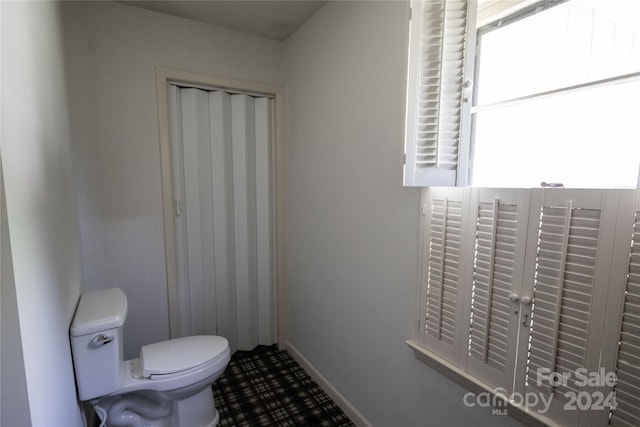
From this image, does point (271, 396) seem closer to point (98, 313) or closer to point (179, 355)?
point (179, 355)

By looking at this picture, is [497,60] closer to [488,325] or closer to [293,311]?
[488,325]

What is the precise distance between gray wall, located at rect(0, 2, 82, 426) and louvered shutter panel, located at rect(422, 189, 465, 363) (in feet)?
4.01

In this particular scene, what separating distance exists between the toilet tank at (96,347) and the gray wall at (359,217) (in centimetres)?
113

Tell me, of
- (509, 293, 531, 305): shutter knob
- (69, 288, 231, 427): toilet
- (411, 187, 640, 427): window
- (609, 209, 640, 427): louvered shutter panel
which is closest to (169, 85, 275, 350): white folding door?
(69, 288, 231, 427): toilet

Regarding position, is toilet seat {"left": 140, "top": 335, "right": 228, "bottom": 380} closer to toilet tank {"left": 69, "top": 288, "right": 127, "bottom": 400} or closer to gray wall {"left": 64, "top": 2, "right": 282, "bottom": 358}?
toilet tank {"left": 69, "top": 288, "right": 127, "bottom": 400}

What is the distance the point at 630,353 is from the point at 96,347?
1804 mm

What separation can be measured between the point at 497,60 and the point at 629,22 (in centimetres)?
38

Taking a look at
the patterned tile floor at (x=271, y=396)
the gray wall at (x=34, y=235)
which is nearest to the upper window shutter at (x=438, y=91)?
the gray wall at (x=34, y=235)

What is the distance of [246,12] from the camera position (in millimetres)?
1826

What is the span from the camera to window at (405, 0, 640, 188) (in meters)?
0.86

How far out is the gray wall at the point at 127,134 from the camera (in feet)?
5.59

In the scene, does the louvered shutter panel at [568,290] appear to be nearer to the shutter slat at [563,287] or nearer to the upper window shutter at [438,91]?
the shutter slat at [563,287]

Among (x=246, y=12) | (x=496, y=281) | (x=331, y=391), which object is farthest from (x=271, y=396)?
(x=246, y=12)

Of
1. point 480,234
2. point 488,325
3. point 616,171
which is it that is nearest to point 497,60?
point 616,171
